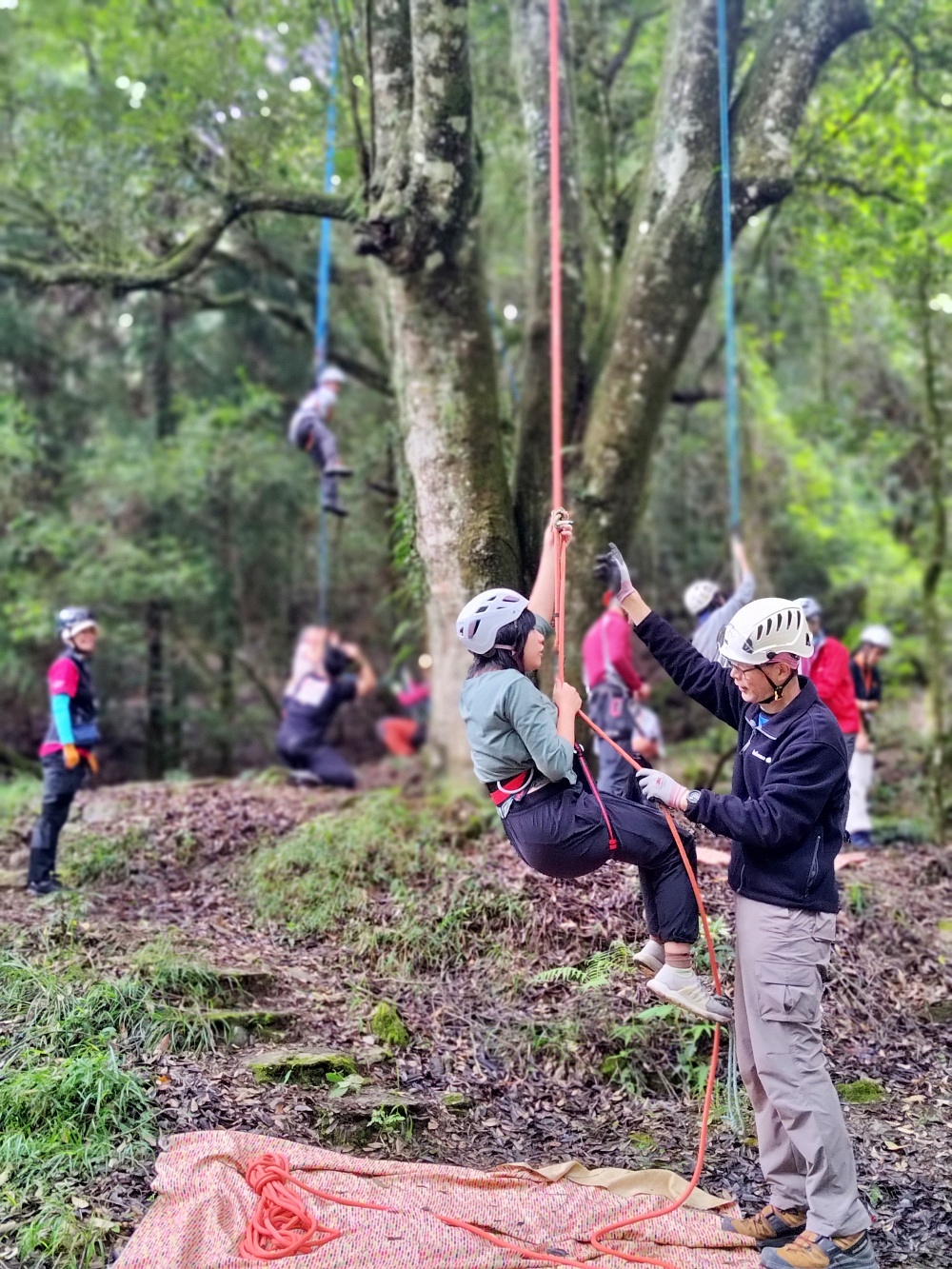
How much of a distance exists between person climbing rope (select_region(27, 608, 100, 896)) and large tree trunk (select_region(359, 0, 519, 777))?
2.45 m

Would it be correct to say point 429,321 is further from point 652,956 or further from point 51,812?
point 652,956

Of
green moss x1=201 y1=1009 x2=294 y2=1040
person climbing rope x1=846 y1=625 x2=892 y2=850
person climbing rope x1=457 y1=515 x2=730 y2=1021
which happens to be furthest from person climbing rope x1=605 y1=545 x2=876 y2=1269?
person climbing rope x1=846 y1=625 x2=892 y2=850

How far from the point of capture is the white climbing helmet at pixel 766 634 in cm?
392

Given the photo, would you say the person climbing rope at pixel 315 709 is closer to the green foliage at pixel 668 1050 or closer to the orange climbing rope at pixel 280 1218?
the green foliage at pixel 668 1050

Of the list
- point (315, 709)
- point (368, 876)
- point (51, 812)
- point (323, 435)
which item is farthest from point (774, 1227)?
point (323, 435)

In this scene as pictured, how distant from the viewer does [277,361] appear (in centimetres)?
1577

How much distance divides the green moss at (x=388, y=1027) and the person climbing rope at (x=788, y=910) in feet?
6.73

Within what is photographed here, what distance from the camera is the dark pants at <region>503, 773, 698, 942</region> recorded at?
14.1 ft

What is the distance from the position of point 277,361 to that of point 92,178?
4.95m

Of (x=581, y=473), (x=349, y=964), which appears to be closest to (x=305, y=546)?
(x=581, y=473)

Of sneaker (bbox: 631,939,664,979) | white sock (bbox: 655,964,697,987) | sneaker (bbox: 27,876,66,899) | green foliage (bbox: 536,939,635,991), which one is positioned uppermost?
sneaker (bbox: 631,939,664,979)

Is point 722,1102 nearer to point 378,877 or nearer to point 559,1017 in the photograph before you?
point 559,1017

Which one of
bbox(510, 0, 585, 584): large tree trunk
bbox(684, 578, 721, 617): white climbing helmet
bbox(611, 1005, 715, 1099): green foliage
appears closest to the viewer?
bbox(611, 1005, 715, 1099): green foliage

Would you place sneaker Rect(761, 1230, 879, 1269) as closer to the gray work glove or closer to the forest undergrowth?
the forest undergrowth
